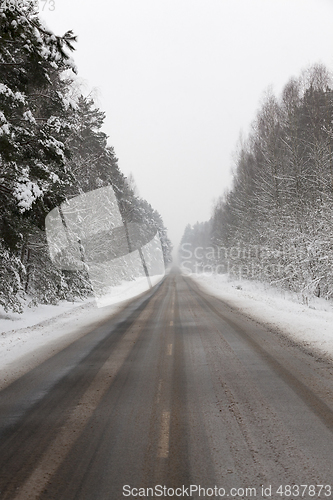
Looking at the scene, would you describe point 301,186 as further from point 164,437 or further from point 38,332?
point 164,437

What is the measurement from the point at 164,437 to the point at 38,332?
8437 mm

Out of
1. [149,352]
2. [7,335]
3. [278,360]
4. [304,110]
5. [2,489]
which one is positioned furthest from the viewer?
[304,110]

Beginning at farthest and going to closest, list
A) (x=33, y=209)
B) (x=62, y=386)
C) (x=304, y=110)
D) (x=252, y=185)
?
1. (x=252, y=185)
2. (x=304, y=110)
3. (x=33, y=209)
4. (x=62, y=386)

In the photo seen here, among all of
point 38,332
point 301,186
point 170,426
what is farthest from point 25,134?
point 301,186

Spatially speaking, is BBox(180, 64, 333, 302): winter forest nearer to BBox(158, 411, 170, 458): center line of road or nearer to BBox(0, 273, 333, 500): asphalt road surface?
BBox(0, 273, 333, 500): asphalt road surface

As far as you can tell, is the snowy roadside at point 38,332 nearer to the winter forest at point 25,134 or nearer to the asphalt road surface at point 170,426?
the asphalt road surface at point 170,426

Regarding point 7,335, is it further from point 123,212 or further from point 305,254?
point 123,212

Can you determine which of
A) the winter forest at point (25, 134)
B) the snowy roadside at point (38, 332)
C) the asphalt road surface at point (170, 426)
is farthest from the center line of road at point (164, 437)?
the winter forest at point (25, 134)

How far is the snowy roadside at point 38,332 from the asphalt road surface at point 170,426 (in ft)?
1.77

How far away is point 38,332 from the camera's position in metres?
11.4

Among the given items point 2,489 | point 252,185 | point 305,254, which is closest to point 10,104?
point 2,489

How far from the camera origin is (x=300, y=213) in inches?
770

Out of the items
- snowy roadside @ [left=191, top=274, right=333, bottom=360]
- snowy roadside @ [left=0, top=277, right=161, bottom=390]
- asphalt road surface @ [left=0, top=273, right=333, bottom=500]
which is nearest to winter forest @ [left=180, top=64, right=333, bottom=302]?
snowy roadside @ [left=191, top=274, right=333, bottom=360]

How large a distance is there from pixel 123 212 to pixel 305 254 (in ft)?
74.8
